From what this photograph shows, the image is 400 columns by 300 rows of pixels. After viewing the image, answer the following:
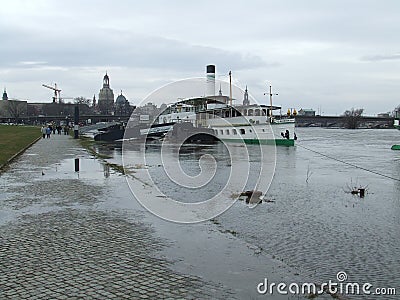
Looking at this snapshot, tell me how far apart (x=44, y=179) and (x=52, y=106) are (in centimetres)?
15054

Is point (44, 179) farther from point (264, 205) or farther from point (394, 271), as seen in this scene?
point (394, 271)

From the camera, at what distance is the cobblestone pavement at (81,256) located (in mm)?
6324

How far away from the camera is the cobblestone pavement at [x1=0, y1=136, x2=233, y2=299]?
20.7 feet

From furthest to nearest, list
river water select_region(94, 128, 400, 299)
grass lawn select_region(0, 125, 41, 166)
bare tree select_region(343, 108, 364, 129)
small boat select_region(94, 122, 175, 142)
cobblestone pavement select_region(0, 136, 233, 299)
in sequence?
bare tree select_region(343, 108, 364, 129) < small boat select_region(94, 122, 175, 142) < grass lawn select_region(0, 125, 41, 166) < river water select_region(94, 128, 400, 299) < cobblestone pavement select_region(0, 136, 233, 299)

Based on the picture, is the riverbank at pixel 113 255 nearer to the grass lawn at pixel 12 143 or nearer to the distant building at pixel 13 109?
the grass lawn at pixel 12 143

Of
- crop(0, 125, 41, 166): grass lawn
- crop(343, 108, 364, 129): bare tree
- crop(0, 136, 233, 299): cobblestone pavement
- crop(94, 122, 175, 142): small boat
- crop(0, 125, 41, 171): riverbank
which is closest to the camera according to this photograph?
crop(0, 136, 233, 299): cobblestone pavement

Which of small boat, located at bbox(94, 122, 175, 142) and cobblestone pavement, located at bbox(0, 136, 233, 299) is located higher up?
small boat, located at bbox(94, 122, 175, 142)

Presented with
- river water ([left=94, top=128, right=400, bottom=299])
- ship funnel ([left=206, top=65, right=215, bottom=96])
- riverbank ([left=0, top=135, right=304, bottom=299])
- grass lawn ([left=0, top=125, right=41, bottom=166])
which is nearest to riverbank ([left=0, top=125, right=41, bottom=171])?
grass lawn ([left=0, top=125, right=41, bottom=166])

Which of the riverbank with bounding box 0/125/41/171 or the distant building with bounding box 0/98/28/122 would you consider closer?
the riverbank with bounding box 0/125/41/171

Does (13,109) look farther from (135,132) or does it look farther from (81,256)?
(81,256)

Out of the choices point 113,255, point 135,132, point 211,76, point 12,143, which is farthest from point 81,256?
point 211,76

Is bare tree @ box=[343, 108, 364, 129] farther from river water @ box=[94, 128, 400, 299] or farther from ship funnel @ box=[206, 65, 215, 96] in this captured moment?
river water @ box=[94, 128, 400, 299]

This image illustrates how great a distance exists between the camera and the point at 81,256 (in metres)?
7.95

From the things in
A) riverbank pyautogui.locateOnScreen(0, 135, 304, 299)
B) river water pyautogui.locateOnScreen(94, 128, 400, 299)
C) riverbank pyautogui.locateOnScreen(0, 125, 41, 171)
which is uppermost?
riverbank pyautogui.locateOnScreen(0, 125, 41, 171)
